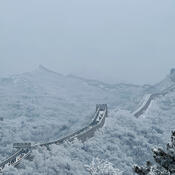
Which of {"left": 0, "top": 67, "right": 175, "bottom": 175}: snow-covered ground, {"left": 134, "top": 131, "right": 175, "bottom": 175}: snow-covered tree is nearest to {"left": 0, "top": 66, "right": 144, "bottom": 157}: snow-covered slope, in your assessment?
{"left": 0, "top": 67, "right": 175, "bottom": 175}: snow-covered ground

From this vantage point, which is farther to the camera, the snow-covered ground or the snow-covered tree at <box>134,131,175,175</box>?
the snow-covered ground

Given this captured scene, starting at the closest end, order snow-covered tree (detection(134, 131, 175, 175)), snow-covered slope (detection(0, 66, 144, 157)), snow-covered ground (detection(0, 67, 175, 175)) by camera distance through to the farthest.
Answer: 1. snow-covered tree (detection(134, 131, 175, 175))
2. snow-covered ground (detection(0, 67, 175, 175))
3. snow-covered slope (detection(0, 66, 144, 157))

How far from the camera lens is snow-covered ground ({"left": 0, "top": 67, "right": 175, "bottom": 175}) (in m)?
65.1

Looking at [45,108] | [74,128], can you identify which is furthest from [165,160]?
[45,108]

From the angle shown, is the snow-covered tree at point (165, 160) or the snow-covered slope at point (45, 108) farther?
the snow-covered slope at point (45, 108)

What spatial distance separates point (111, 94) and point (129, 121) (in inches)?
3723

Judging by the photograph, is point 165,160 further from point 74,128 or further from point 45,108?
point 45,108

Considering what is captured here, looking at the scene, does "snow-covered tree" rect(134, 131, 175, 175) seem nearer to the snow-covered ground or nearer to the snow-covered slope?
the snow-covered ground

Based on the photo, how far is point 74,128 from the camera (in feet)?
334

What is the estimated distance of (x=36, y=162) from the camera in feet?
200

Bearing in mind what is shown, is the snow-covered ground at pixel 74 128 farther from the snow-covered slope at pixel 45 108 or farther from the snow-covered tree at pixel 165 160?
the snow-covered tree at pixel 165 160

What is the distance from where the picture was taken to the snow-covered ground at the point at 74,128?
6506cm

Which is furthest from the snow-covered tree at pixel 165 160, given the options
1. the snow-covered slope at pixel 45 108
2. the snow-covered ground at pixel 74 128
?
the snow-covered slope at pixel 45 108

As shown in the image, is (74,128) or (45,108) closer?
(74,128)
